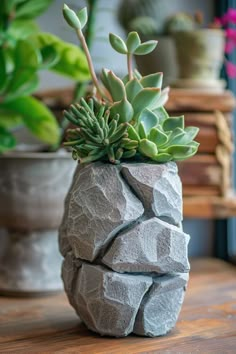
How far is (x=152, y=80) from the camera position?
723mm

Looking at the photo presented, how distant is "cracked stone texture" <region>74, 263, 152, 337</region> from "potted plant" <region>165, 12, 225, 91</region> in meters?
0.50

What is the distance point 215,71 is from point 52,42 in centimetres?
31

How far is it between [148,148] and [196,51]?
443 millimetres

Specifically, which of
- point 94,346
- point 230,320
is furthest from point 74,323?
point 230,320

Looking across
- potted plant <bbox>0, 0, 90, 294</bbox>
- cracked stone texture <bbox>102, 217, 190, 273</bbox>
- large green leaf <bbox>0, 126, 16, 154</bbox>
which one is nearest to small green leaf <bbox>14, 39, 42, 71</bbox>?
potted plant <bbox>0, 0, 90, 294</bbox>

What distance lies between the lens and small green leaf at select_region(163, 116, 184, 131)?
72 cm

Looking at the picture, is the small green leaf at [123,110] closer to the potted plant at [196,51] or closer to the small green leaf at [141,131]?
the small green leaf at [141,131]

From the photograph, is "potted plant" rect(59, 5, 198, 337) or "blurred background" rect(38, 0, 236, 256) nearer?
"potted plant" rect(59, 5, 198, 337)

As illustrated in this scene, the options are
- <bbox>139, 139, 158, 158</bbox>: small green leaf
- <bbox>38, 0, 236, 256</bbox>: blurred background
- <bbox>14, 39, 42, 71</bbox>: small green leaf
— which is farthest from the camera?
<bbox>38, 0, 236, 256</bbox>: blurred background

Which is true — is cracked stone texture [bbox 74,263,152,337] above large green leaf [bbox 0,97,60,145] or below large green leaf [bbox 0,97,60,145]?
below

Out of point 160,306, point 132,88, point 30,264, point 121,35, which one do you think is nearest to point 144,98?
point 132,88

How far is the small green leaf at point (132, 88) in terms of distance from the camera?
71 cm

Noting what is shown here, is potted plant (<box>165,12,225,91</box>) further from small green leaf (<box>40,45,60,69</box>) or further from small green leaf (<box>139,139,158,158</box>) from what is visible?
small green leaf (<box>139,139,158,158</box>)

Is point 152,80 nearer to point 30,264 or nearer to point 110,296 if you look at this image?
point 110,296
